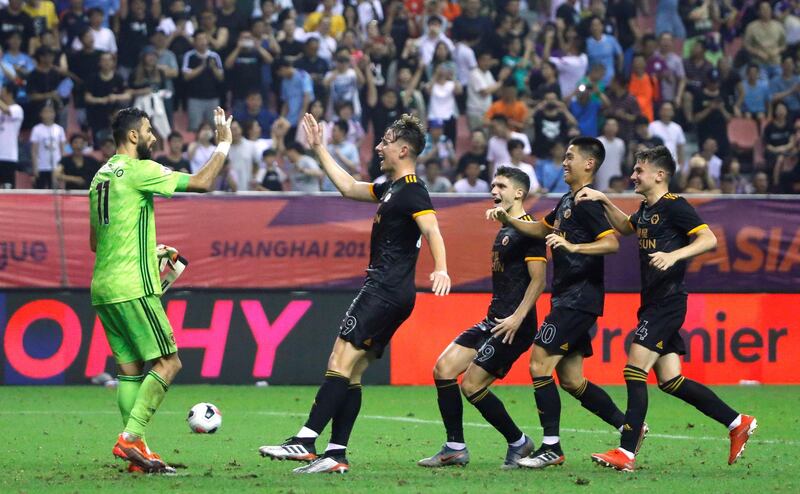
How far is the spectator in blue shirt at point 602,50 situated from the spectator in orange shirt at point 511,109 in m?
1.91

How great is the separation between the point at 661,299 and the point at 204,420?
414 cm

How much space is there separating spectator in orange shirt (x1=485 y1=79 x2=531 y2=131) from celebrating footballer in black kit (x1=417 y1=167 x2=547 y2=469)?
37.9 ft

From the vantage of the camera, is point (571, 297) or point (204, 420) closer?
point (571, 297)

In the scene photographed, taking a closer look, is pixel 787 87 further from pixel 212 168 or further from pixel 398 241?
pixel 212 168

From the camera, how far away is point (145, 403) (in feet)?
28.2

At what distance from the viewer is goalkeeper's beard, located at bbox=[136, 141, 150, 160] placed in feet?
29.1

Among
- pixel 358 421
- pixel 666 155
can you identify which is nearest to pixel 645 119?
pixel 358 421

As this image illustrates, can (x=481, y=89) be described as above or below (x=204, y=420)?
above

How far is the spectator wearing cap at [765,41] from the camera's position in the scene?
23156 mm

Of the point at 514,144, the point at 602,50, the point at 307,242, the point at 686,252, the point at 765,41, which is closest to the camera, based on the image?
the point at 686,252

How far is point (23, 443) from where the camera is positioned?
10.6 m

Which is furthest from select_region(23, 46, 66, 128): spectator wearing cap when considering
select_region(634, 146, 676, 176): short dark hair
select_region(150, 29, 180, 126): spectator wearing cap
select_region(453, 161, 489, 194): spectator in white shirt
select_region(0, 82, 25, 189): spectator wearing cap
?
select_region(634, 146, 676, 176): short dark hair

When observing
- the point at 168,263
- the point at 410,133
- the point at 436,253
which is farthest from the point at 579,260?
the point at 168,263

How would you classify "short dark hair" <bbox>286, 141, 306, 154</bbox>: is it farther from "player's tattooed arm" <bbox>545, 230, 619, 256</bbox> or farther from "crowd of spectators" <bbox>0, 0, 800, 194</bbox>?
"player's tattooed arm" <bbox>545, 230, 619, 256</bbox>
